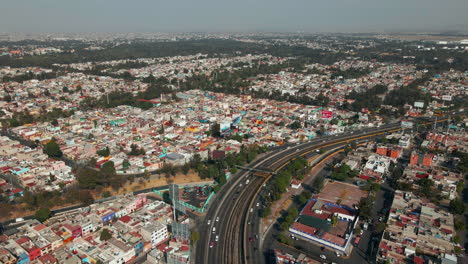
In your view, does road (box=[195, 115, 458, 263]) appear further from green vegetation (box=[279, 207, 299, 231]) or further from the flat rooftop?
the flat rooftop

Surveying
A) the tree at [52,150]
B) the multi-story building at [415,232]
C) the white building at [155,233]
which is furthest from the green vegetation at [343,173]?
the tree at [52,150]

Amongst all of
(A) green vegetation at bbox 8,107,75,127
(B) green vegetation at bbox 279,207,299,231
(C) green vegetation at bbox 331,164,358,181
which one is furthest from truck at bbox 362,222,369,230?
(A) green vegetation at bbox 8,107,75,127

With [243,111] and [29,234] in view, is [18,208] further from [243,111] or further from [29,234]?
[243,111]

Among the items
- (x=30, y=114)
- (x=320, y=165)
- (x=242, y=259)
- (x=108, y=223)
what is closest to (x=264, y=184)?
(x=320, y=165)

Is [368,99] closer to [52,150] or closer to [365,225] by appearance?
[365,225]

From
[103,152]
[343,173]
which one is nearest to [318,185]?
[343,173]
